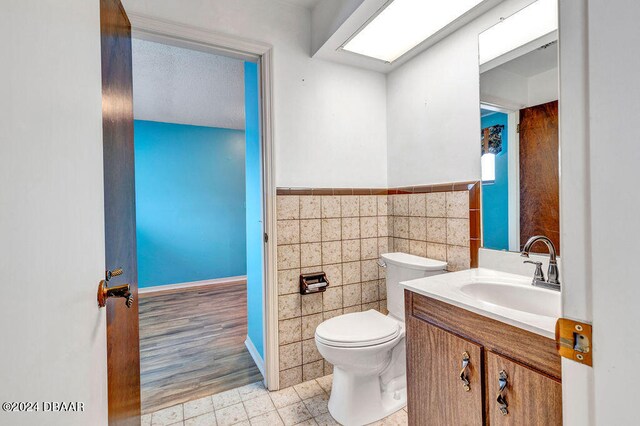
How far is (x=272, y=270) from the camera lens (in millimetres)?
1819

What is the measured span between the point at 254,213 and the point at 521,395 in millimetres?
1881

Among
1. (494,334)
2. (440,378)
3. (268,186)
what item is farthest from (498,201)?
(268,186)

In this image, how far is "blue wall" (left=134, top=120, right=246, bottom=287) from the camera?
3975mm

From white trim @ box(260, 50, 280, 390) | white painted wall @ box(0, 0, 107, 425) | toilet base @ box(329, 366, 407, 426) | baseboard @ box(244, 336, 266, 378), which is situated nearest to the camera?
white painted wall @ box(0, 0, 107, 425)

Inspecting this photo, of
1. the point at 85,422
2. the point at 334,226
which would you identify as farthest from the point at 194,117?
the point at 85,422

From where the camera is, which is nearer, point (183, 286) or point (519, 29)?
point (519, 29)

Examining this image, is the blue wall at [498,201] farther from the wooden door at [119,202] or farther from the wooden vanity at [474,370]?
the wooden door at [119,202]

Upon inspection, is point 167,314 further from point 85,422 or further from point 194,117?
point 85,422

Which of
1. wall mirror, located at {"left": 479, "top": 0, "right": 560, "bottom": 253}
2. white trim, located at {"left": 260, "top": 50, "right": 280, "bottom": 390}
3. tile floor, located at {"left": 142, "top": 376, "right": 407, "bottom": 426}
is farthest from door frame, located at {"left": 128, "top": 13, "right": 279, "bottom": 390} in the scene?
wall mirror, located at {"left": 479, "top": 0, "right": 560, "bottom": 253}

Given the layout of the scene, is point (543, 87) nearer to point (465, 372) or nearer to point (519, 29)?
point (519, 29)

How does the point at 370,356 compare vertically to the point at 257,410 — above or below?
above

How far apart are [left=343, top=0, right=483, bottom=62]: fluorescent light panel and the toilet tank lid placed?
1.35 meters

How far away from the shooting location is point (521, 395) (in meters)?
0.89

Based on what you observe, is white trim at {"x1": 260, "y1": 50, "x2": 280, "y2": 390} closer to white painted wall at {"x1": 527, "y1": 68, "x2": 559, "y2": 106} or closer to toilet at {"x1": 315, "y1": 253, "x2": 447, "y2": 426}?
toilet at {"x1": 315, "y1": 253, "x2": 447, "y2": 426}
